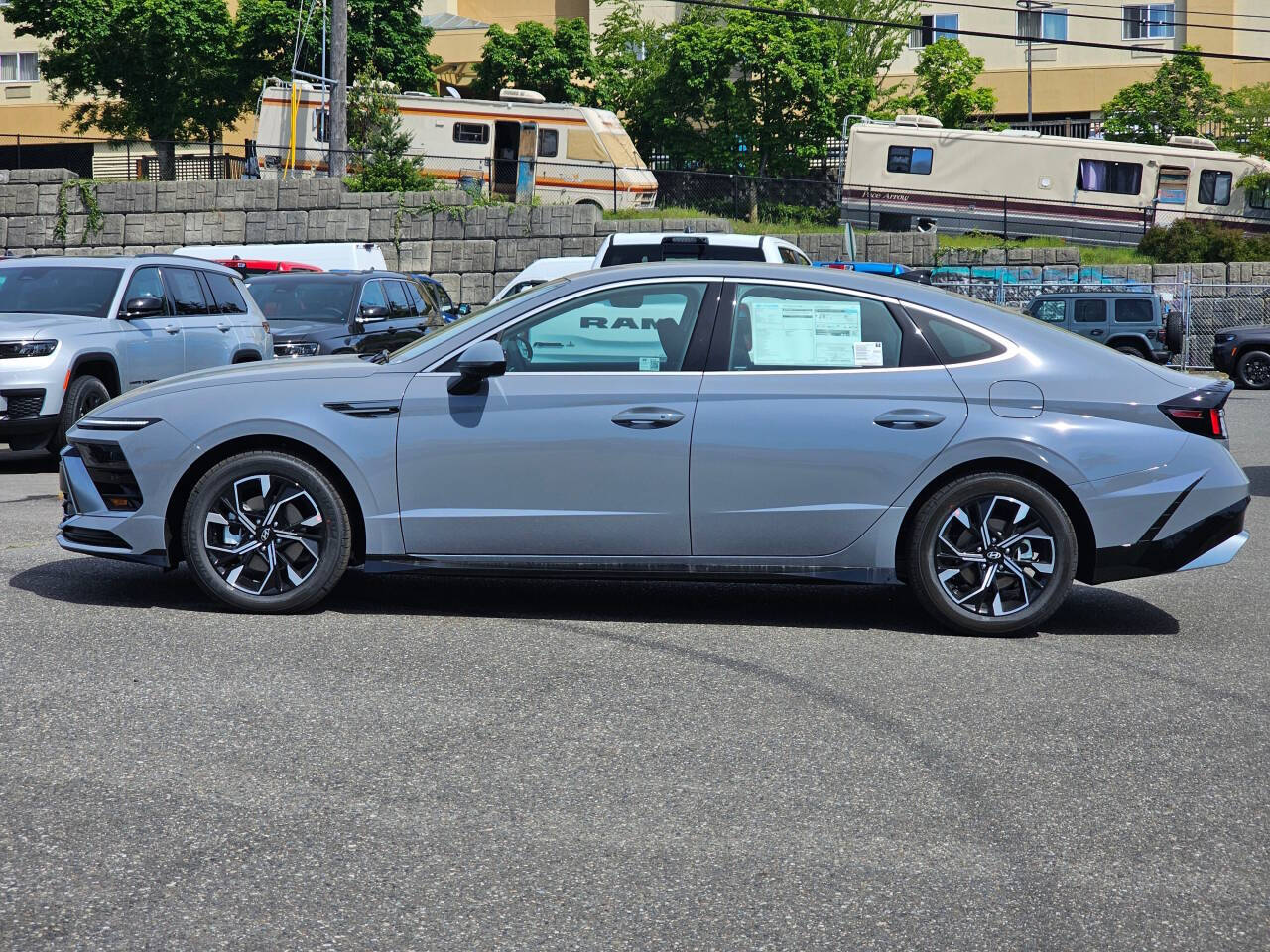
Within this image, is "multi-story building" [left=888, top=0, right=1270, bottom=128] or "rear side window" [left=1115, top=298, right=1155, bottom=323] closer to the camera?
"rear side window" [left=1115, top=298, right=1155, bottom=323]

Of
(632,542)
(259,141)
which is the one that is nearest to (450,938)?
(632,542)

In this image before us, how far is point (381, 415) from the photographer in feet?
20.9

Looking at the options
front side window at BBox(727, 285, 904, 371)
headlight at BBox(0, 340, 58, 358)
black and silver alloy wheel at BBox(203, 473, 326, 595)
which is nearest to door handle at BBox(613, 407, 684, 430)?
front side window at BBox(727, 285, 904, 371)

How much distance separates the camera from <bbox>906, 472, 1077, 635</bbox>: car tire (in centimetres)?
632

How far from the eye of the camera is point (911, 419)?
631cm

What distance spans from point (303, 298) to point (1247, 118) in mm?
42309

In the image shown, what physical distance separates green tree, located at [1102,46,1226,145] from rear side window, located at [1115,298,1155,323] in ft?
94.3

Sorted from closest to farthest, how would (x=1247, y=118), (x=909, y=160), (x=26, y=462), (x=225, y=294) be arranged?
1. (x=26, y=462)
2. (x=225, y=294)
3. (x=909, y=160)
4. (x=1247, y=118)

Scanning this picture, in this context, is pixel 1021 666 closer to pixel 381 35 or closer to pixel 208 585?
pixel 208 585

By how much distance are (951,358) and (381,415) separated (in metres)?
2.43

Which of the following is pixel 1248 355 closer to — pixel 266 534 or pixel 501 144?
pixel 501 144

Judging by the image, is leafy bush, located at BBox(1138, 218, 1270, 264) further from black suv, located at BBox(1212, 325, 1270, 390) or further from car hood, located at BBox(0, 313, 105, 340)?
car hood, located at BBox(0, 313, 105, 340)

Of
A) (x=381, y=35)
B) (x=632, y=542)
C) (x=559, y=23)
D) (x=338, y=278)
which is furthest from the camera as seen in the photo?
(x=559, y=23)

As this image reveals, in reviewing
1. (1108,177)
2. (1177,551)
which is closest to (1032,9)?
(1108,177)
